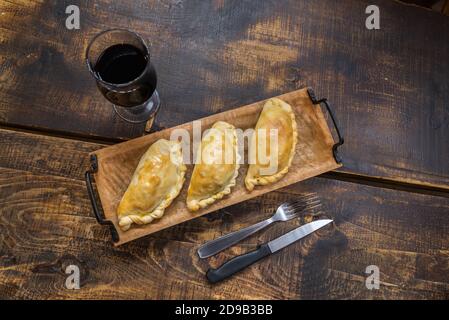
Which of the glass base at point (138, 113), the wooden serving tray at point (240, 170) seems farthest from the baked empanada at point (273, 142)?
the glass base at point (138, 113)

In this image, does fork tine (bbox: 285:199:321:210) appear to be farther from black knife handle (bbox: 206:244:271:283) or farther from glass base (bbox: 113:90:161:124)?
glass base (bbox: 113:90:161:124)

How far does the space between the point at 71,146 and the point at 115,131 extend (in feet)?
0.45

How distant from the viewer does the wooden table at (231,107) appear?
1.20 meters

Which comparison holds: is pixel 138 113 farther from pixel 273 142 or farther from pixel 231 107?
pixel 273 142

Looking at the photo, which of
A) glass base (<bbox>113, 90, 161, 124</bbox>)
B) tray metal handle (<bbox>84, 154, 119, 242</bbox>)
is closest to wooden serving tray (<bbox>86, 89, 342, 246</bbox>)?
tray metal handle (<bbox>84, 154, 119, 242</bbox>)

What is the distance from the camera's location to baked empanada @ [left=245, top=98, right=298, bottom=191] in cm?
122

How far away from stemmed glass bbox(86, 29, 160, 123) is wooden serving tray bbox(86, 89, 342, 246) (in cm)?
13

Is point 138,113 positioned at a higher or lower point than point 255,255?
higher

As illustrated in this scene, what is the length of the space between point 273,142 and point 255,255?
33cm

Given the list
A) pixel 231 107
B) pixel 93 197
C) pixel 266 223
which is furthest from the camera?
pixel 231 107

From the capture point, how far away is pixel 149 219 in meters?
1.15

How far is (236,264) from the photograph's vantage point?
46.8 inches

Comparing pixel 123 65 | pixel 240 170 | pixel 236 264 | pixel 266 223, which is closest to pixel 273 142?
pixel 240 170

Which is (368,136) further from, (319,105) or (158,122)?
(158,122)
